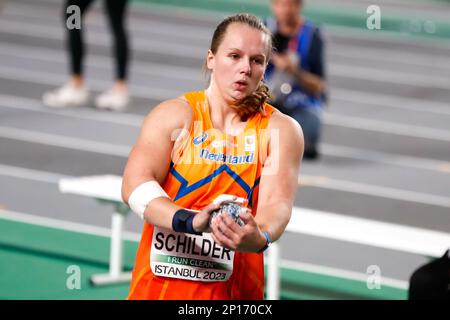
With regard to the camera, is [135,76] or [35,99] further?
[135,76]

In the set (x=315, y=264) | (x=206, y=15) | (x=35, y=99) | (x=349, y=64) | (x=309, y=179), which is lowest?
(x=315, y=264)

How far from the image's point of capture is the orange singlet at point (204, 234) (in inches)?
128

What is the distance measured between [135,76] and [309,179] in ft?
17.1

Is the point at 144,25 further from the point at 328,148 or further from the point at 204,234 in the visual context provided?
the point at 204,234

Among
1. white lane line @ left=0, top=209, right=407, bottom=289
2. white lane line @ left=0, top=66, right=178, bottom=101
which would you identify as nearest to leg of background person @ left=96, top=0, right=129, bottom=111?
white lane line @ left=0, top=66, right=178, bottom=101

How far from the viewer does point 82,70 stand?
11.5 m

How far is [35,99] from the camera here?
12.1m

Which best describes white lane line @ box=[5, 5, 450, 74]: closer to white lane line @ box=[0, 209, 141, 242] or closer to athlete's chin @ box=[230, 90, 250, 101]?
white lane line @ box=[0, 209, 141, 242]

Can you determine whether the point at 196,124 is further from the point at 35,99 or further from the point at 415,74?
the point at 415,74

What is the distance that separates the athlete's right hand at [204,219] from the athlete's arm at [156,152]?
0.17 metres

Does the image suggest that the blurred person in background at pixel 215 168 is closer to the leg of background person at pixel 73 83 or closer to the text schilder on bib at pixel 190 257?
the text schilder on bib at pixel 190 257

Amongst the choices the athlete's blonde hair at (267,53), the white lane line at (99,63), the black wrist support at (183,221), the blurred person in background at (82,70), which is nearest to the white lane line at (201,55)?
the white lane line at (99,63)

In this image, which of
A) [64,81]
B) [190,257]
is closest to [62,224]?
[190,257]
